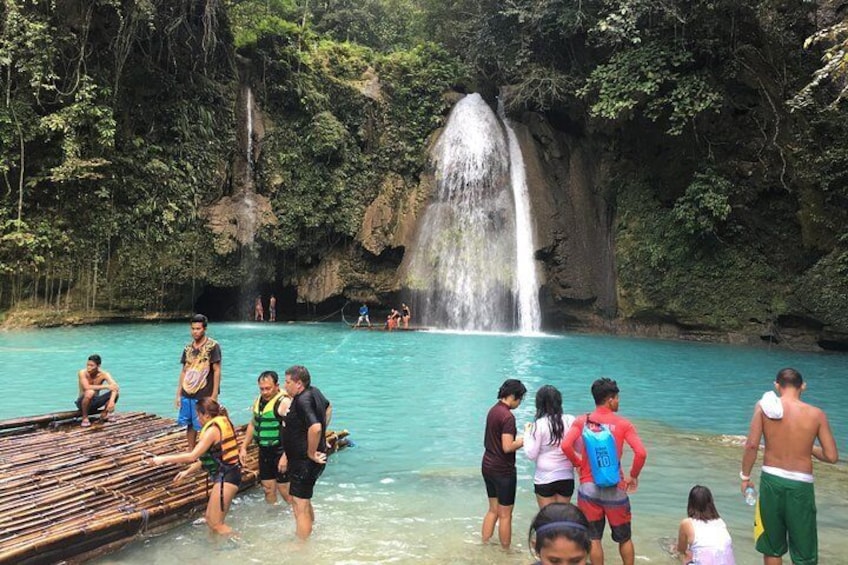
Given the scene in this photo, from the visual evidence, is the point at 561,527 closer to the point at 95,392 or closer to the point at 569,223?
the point at 95,392

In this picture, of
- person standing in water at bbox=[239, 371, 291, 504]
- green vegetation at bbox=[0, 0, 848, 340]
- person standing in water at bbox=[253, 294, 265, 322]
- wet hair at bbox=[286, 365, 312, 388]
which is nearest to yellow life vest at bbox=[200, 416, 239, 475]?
person standing in water at bbox=[239, 371, 291, 504]

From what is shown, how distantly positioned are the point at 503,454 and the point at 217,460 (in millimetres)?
2326

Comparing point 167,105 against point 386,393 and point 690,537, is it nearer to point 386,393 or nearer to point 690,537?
point 386,393

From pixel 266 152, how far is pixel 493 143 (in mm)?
10082

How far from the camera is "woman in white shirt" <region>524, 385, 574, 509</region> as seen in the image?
4.25m

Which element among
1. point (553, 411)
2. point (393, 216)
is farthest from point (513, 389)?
point (393, 216)

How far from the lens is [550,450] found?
427 cm

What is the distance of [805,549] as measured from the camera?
376 cm

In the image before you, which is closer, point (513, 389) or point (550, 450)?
point (550, 450)

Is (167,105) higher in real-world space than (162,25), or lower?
lower

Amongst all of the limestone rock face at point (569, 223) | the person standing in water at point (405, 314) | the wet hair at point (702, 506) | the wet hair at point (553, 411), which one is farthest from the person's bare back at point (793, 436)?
the person standing in water at point (405, 314)

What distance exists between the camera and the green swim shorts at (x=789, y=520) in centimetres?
377

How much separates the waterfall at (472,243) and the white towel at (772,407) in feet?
63.4

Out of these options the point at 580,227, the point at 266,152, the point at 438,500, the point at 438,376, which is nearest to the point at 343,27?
the point at 266,152
